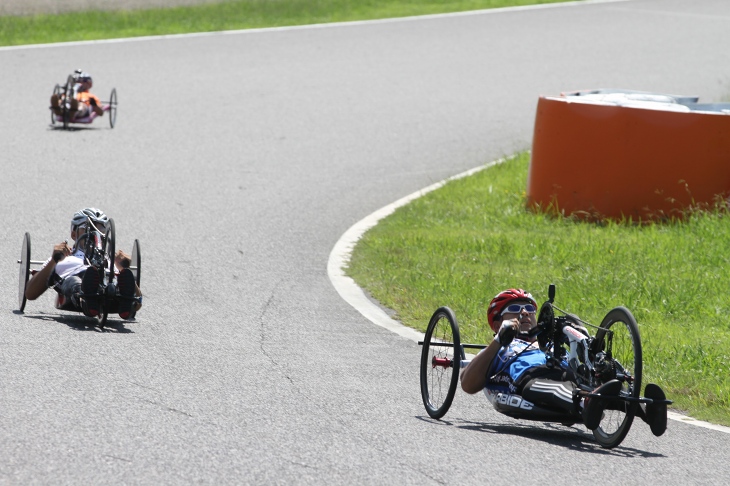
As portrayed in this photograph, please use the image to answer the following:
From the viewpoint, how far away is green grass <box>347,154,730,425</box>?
923 centimetres

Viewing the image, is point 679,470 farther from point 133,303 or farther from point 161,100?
point 161,100

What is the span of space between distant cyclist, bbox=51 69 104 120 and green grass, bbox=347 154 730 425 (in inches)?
229

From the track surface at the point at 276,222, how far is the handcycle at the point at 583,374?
0.52 feet

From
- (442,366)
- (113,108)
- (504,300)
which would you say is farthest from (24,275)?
(113,108)

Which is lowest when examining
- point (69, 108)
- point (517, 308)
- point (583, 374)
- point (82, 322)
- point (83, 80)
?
point (82, 322)

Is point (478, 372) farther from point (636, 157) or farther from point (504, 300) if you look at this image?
point (636, 157)

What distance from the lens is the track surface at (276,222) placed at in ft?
21.4

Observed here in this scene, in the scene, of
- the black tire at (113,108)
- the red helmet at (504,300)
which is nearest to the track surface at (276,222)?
the black tire at (113,108)

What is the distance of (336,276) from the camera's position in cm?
1213

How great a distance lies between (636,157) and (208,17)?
15703 millimetres

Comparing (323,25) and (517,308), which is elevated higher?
(323,25)

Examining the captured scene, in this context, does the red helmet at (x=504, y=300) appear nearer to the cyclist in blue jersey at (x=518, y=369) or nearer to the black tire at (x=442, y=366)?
the cyclist in blue jersey at (x=518, y=369)

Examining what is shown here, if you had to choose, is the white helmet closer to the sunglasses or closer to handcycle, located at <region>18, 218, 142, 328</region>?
handcycle, located at <region>18, 218, 142, 328</region>

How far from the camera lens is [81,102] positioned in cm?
1872
